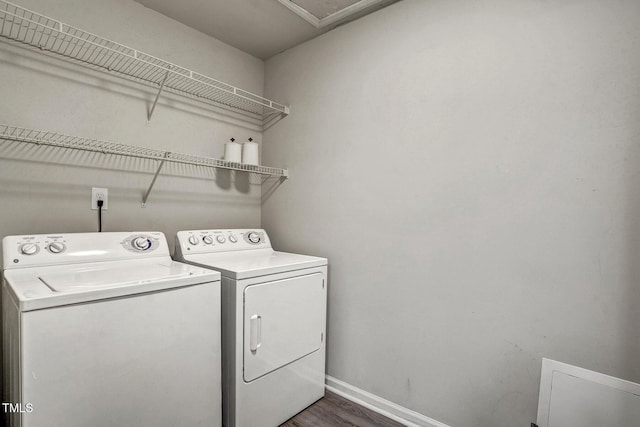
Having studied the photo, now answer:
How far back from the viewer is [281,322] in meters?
1.73

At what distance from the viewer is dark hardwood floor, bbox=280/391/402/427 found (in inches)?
69.7

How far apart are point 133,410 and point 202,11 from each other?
2.09m

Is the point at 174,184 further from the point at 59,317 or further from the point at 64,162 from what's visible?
the point at 59,317

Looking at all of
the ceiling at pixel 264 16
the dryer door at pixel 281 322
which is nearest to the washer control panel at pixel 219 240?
the dryer door at pixel 281 322

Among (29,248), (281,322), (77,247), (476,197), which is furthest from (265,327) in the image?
(476,197)

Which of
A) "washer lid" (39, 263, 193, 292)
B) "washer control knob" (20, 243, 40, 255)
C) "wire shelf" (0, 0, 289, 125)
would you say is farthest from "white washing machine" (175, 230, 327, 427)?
"wire shelf" (0, 0, 289, 125)

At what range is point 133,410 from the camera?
47.3 inches

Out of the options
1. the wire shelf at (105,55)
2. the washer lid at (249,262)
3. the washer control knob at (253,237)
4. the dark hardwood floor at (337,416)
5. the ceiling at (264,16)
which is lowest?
the dark hardwood floor at (337,416)

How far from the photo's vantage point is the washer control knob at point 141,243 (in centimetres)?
172

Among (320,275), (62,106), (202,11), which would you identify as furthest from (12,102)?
(320,275)

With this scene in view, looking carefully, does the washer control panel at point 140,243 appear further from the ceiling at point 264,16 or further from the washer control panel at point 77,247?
the ceiling at point 264,16

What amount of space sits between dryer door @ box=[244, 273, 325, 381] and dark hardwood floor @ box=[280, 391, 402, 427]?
1.09ft

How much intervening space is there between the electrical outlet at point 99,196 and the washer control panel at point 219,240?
41 centimetres

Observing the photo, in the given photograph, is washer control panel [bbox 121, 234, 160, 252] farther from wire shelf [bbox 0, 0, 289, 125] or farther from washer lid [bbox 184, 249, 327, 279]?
wire shelf [bbox 0, 0, 289, 125]
